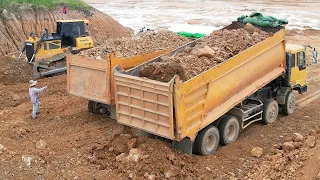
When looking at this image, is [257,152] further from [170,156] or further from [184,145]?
[170,156]

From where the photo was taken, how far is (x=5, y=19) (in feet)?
74.9

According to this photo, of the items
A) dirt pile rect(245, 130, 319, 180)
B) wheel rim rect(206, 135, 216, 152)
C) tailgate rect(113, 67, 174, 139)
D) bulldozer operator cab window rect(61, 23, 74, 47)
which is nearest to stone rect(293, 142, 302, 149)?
dirt pile rect(245, 130, 319, 180)

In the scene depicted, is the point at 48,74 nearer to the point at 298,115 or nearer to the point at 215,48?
the point at 215,48

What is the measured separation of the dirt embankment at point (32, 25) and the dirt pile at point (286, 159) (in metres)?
15.9

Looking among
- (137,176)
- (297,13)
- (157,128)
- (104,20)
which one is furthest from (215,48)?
(297,13)

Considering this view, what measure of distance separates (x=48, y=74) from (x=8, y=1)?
8607mm

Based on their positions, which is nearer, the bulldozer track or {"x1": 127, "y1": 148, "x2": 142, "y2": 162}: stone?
{"x1": 127, "y1": 148, "x2": 142, "y2": 162}: stone

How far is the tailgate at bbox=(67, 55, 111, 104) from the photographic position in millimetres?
11273

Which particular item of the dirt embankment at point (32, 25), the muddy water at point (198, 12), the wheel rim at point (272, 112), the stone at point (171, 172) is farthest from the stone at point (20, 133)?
the muddy water at point (198, 12)

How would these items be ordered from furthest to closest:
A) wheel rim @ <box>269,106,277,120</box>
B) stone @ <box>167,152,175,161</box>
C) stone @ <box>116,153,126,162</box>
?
1. wheel rim @ <box>269,106,277,120</box>
2. stone @ <box>116,153,126,162</box>
3. stone @ <box>167,152,175,161</box>

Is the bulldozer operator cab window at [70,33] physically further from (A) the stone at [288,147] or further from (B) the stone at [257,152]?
(A) the stone at [288,147]

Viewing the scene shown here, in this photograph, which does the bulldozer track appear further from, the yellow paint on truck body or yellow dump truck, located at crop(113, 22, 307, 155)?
yellow dump truck, located at crop(113, 22, 307, 155)

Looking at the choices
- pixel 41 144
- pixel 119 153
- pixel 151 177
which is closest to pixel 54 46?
pixel 41 144

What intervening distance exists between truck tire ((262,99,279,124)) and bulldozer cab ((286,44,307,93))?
1.02 m
